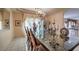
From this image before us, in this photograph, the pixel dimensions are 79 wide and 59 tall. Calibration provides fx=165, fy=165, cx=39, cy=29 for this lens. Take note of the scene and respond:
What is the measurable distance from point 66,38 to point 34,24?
0.65 m

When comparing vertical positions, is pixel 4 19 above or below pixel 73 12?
below

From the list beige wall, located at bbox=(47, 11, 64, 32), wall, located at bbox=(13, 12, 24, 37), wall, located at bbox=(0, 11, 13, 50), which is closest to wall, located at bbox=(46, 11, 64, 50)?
beige wall, located at bbox=(47, 11, 64, 32)

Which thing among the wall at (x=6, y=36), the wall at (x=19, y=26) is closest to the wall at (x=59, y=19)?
the wall at (x=19, y=26)

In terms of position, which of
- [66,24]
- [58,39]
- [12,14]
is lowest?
[58,39]

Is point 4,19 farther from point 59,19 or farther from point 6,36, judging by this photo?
point 59,19

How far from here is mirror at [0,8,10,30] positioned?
10.0ft

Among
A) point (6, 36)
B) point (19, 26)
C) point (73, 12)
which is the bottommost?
point (6, 36)

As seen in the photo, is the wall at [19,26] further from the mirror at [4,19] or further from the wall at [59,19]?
the wall at [59,19]

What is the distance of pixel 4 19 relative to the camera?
121 inches

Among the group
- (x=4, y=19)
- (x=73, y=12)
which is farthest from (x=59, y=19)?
(x=4, y=19)
